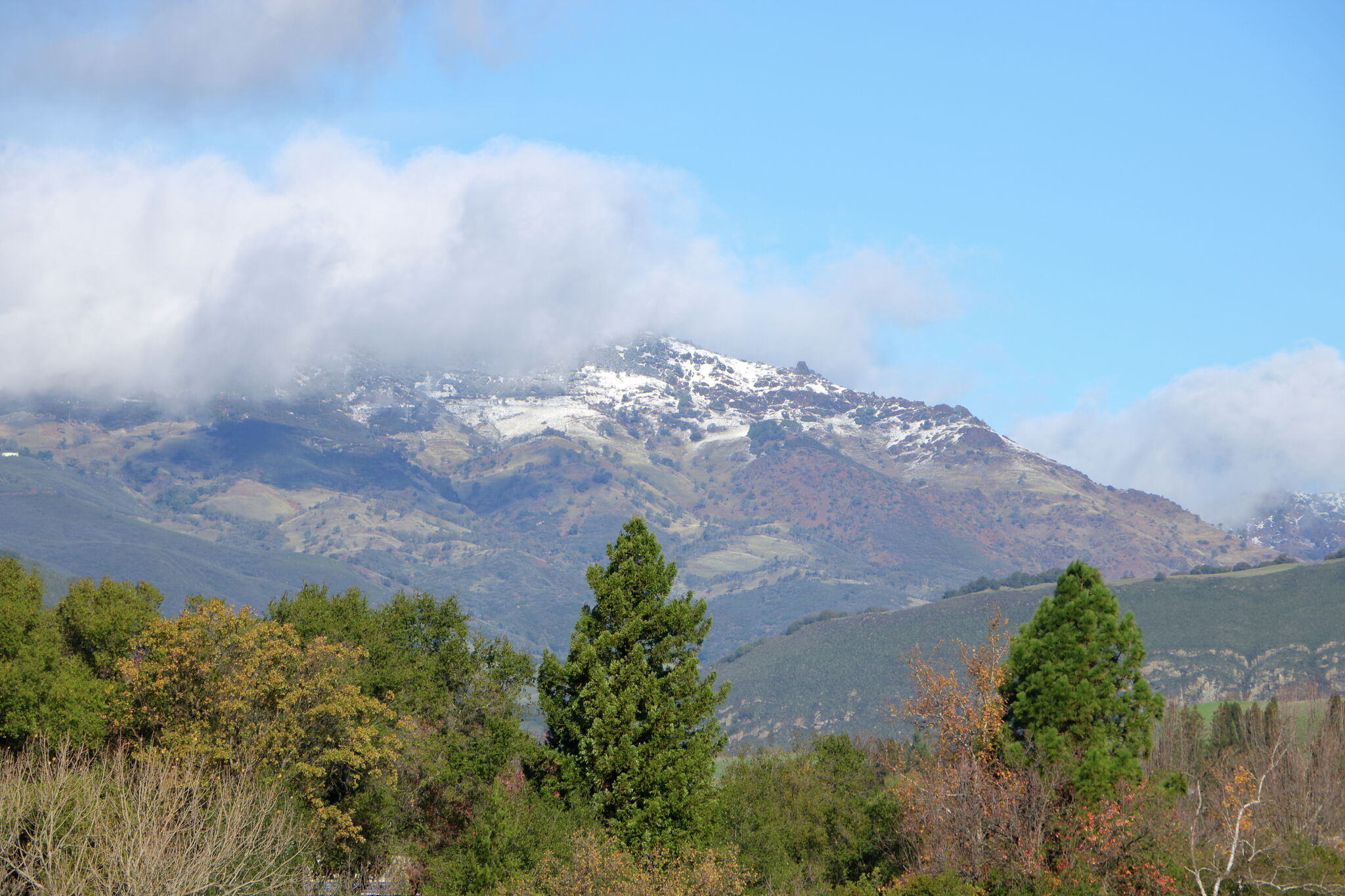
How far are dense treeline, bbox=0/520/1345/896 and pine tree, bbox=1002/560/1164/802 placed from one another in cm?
13

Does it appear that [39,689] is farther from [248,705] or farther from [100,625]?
[100,625]

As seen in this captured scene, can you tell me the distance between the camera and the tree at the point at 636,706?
2247 inches

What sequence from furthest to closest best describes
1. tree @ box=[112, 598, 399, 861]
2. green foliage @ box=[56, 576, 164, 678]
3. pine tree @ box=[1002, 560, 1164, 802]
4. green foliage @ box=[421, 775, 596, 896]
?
Answer: 1. green foliage @ box=[56, 576, 164, 678]
2. pine tree @ box=[1002, 560, 1164, 802]
3. tree @ box=[112, 598, 399, 861]
4. green foliage @ box=[421, 775, 596, 896]

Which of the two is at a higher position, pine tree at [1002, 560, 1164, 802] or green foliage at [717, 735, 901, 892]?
pine tree at [1002, 560, 1164, 802]

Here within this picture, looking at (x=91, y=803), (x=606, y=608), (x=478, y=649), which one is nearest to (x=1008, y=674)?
(x=606, y=608)

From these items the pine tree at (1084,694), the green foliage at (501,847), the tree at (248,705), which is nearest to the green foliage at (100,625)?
the tree at (248,705)

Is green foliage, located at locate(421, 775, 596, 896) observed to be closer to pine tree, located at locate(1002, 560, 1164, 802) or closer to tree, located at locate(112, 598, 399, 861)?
tree, located at locate(112, 598, 399, 861)

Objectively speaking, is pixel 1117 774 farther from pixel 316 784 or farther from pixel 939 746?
pixel 316 784

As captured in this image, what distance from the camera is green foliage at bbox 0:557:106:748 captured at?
56688mm

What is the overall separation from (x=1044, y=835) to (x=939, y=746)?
7.60 meters

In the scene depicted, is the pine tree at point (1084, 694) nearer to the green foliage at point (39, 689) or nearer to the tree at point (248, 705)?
the tree at point (248, 705)

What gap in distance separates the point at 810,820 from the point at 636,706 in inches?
1034

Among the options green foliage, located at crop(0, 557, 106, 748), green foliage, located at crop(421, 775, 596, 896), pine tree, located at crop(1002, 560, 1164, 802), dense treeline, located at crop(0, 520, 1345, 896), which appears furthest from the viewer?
pine tree, located at crop(1002, 560, 1164, 802)

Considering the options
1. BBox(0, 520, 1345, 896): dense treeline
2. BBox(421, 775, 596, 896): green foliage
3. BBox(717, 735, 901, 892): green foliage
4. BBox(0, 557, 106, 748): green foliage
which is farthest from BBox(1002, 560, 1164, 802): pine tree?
BBox(0, 557, 106, 748): green foliage
